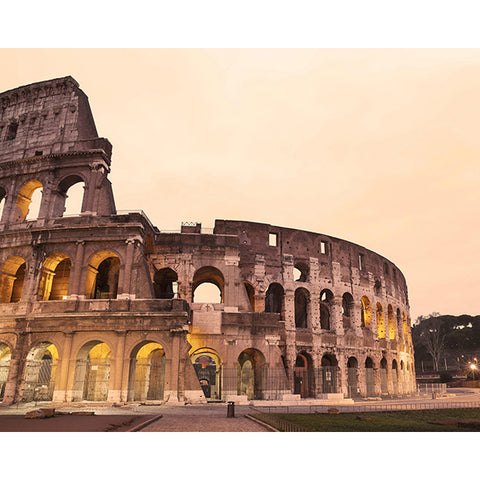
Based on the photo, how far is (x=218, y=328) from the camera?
21.1m

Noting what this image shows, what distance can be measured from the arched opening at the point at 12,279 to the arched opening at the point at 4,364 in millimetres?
2389

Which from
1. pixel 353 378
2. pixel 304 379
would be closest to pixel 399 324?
pixel 353 378

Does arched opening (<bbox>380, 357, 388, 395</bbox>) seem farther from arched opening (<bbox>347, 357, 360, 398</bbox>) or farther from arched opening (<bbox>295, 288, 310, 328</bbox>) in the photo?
arched opening (<bbox>295, 288, 310, 328</bbox>)

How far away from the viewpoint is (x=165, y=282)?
84.7 ft

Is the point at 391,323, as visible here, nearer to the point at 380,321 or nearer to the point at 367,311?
the point at 380,321

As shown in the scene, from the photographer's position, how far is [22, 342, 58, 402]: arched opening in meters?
18.8

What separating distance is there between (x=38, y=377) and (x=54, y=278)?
5164 millimetres

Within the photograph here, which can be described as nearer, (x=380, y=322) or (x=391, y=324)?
(x=380, y=322)

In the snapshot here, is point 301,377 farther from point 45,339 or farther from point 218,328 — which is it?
point 45,339

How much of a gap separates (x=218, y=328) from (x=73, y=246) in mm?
8309

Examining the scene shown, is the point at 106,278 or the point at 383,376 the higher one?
the point at 106,278

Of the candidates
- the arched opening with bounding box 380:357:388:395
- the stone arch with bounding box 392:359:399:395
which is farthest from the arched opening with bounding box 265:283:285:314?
the stone arch with bounding box 392:359:399:395

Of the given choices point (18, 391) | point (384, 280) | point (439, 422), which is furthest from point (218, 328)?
point (384, 280)

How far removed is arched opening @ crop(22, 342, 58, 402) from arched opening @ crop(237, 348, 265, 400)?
1005 centimetres
